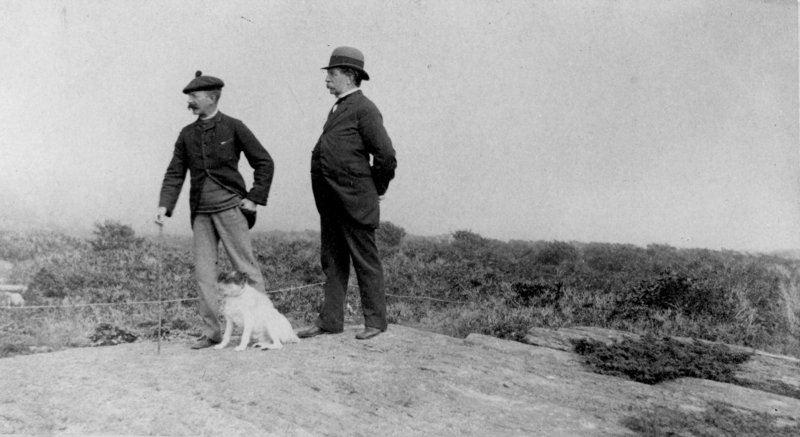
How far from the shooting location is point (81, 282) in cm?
703

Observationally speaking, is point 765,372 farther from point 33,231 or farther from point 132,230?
point 33,231

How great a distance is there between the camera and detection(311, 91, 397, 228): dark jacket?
441 cm

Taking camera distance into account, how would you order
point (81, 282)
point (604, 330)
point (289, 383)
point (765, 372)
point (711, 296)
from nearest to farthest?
point (289, 383), point (765, 372), point (604, 330), point (711, 296), point (81, 282)

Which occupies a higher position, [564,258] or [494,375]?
[564,258]

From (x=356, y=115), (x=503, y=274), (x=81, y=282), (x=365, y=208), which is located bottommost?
(x=81, y=282)

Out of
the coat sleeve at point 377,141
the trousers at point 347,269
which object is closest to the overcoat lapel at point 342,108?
the coat sleeve at point 377,141

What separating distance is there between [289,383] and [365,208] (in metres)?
1.61

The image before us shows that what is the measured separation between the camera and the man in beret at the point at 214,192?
425 centimetres

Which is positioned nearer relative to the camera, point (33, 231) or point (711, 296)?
point (711, 296)

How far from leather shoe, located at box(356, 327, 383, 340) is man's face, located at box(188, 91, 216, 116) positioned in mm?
2053

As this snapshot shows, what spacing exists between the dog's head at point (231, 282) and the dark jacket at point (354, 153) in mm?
957

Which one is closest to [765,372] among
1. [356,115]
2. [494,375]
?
[494,375]

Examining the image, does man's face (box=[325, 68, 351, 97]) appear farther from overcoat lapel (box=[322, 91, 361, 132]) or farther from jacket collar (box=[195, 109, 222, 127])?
jacket collar (box=[195, 109, 222, 127])

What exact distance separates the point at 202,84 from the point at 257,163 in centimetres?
68
